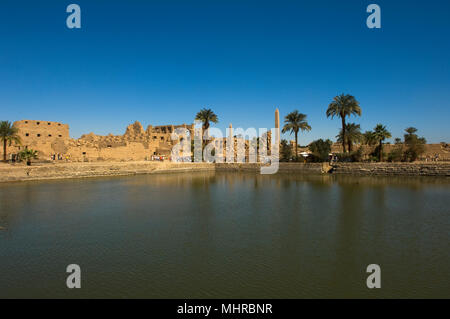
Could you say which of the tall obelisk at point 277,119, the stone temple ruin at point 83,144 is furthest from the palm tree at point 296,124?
the stone temple ruin at point 83,144

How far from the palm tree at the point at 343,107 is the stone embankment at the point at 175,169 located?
6100 millimetres

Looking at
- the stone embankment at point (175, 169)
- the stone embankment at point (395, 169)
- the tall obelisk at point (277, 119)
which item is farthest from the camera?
the tall obelisk at point (277, 119)

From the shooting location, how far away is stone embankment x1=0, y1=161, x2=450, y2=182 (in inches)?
1144

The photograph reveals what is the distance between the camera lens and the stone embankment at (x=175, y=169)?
29.0m

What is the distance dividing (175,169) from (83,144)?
16.1 metres

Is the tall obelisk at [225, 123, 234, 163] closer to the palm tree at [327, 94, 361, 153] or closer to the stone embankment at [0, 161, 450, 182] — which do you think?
the stone embankment at [0, 161, 450, 182]

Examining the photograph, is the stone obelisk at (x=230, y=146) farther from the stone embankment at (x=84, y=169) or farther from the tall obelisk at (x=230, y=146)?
the stone embankment at (x=84, y=169)

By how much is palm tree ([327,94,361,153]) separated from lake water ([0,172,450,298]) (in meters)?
24.5

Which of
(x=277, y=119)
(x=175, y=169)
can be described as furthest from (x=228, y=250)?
(x=277, y=119)

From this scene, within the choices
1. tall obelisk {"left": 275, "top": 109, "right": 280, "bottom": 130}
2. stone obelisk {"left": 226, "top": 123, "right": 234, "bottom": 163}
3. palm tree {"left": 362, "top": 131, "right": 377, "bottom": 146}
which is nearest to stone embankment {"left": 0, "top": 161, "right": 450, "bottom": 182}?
palm tree {"left": 362, "top": 131, "right": 377, "bottom": 146}

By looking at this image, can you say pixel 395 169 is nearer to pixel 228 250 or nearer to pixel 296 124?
pixel 296 124

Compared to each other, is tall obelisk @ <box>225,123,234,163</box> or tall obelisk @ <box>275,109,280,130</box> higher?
tall obelisk @ <box>275,109,280,130</box>
